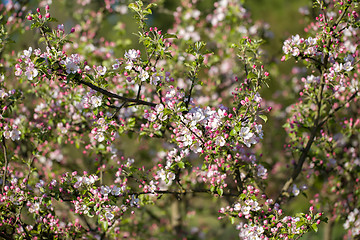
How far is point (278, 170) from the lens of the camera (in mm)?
8148

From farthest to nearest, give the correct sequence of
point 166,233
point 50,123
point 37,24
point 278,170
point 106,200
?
point 278,170, point 166,233, point 50,123, point 106,200, point 37,24

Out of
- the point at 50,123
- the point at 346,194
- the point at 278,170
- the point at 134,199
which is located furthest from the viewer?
the point at 278,170

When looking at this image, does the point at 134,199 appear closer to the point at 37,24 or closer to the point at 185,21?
the point at 37,24

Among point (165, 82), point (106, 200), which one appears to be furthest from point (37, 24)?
point (106, 200)

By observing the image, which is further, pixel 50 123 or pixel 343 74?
pixel 50 123

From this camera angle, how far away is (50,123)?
13.7 feet

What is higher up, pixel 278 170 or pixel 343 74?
pixel 278 170

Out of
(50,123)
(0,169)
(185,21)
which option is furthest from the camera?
(185,21)

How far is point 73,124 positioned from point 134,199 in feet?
5.01

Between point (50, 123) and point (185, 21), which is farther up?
point (185, 21)

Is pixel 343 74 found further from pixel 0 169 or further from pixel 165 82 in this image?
pixel 0 169

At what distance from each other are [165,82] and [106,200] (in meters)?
1.25

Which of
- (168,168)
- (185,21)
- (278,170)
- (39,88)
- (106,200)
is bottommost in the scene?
(106,200)

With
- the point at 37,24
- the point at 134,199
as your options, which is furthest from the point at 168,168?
the point at 37,24
